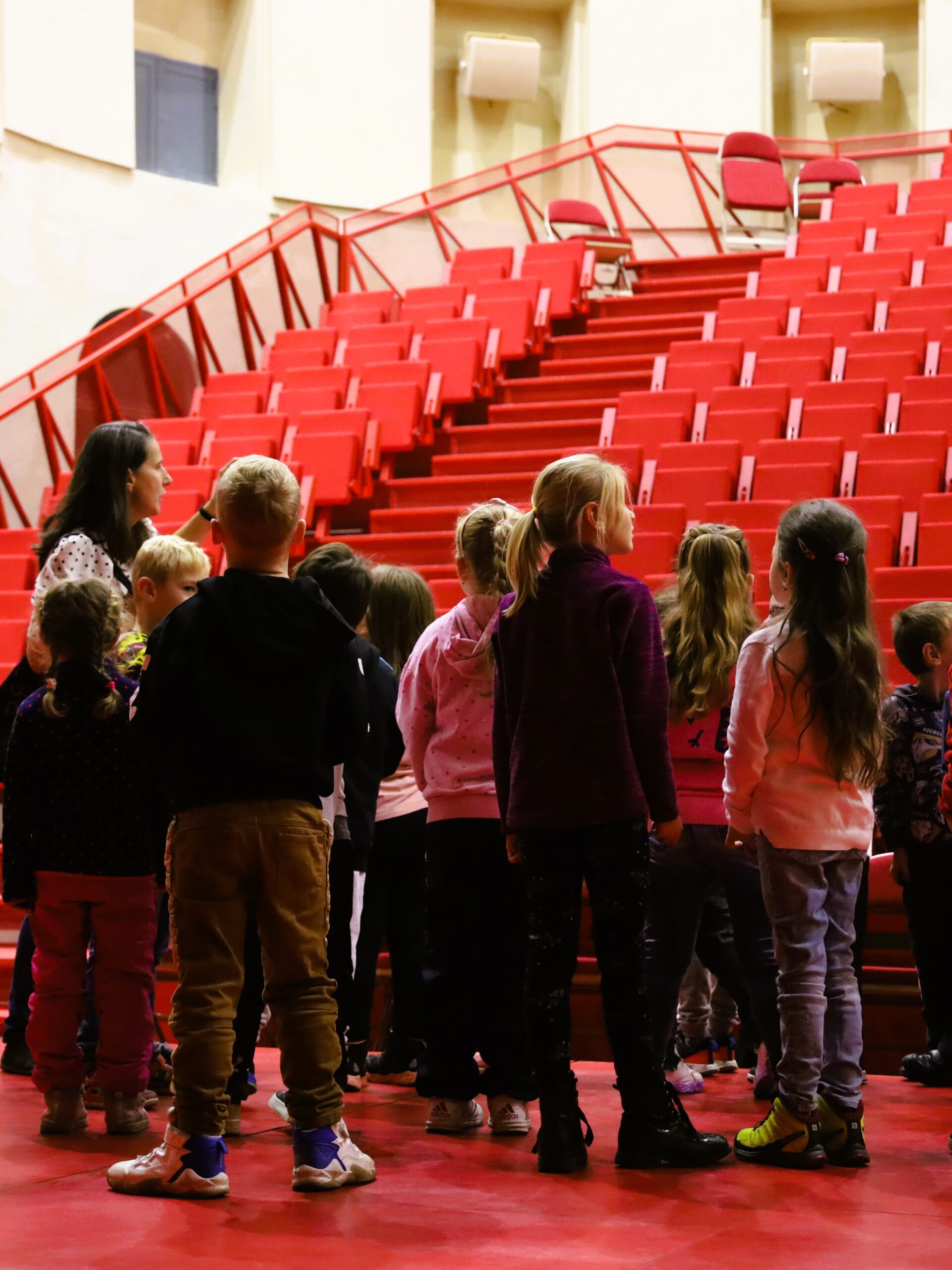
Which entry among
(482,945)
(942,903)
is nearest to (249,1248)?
(482,945)

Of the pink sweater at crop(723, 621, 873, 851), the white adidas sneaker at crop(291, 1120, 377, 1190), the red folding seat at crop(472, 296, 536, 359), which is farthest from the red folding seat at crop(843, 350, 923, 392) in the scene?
the white adidas sneaker at crop(291, 1120, 377, 1190)

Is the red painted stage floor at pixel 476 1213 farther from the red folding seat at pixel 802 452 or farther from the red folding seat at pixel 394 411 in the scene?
the red folding seat at pixel 394 411

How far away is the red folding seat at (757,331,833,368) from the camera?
6.79 meters

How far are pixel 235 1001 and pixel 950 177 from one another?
804 centimetres

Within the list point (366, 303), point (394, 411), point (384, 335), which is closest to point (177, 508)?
point (394, 411)

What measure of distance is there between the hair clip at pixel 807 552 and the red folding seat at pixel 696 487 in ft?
11.1

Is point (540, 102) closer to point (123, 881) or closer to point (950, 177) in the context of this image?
point (950, 177)

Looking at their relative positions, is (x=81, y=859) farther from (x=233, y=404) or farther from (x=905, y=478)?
(x=233, y=404)

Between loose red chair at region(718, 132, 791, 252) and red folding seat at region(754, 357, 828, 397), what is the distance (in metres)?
3.37

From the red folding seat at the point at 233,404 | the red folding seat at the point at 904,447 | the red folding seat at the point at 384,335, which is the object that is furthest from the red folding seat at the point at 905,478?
the red folding seat at the point at 233,404

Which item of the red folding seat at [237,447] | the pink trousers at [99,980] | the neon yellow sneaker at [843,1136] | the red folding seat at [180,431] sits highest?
the red folding seat at [180,431]

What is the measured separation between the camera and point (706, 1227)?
197 centimetres

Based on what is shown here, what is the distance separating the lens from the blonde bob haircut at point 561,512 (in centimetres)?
242

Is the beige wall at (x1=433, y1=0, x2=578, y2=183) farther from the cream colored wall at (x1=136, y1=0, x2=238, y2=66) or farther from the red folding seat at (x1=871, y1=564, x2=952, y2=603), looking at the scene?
the red folding seat at (x1=871, y1=564, x2=952, y2=603)
